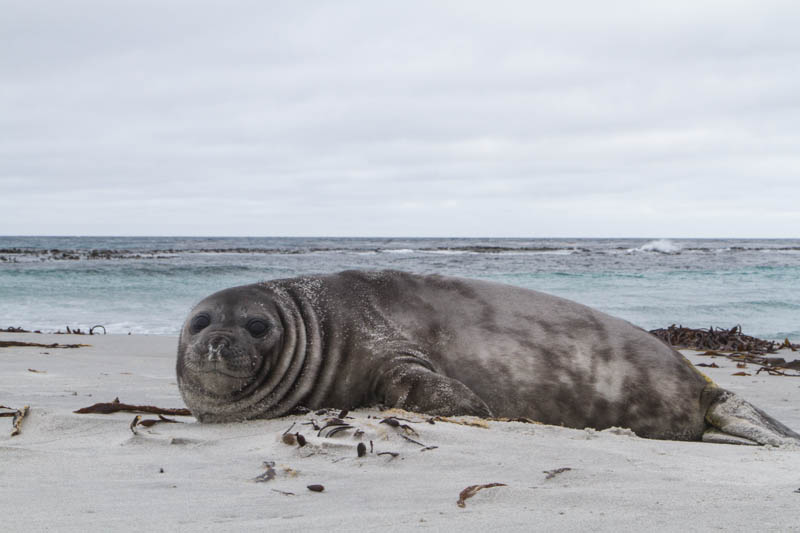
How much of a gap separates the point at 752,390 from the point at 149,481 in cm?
506

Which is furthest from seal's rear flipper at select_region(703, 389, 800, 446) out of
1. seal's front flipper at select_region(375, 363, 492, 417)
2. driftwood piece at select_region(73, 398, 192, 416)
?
driftwood piece at select_region(73, 398, 192, 416)

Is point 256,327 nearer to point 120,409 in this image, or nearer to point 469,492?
point 120,409

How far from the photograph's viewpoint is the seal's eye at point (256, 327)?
368 centimetres

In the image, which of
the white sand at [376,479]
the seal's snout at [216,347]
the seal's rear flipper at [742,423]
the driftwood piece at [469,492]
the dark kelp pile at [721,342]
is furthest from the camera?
the dark kelp pile at [721,342]

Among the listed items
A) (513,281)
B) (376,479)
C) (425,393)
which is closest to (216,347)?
(425,393)

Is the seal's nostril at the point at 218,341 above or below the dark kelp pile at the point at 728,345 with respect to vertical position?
above

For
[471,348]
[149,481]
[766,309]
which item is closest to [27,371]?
[471,348]

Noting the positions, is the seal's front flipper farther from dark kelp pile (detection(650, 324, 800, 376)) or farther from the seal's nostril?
dark kelp pile (detection(650, 324, 800, 376))

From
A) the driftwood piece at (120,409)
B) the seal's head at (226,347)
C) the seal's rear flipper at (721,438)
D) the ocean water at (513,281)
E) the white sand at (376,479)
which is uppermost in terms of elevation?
the seal's head at (226,347)

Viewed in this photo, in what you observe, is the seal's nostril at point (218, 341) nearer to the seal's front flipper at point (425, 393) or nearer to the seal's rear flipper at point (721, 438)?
the seal's front flipper at point (425, 393)

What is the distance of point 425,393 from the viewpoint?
3523 millimetres

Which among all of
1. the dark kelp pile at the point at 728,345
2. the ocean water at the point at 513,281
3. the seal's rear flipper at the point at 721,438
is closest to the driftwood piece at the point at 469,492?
the seal's rear flipper at the point at 721,438

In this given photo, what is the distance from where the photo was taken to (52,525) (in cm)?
183

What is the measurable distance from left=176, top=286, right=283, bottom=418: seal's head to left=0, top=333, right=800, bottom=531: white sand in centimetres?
17
